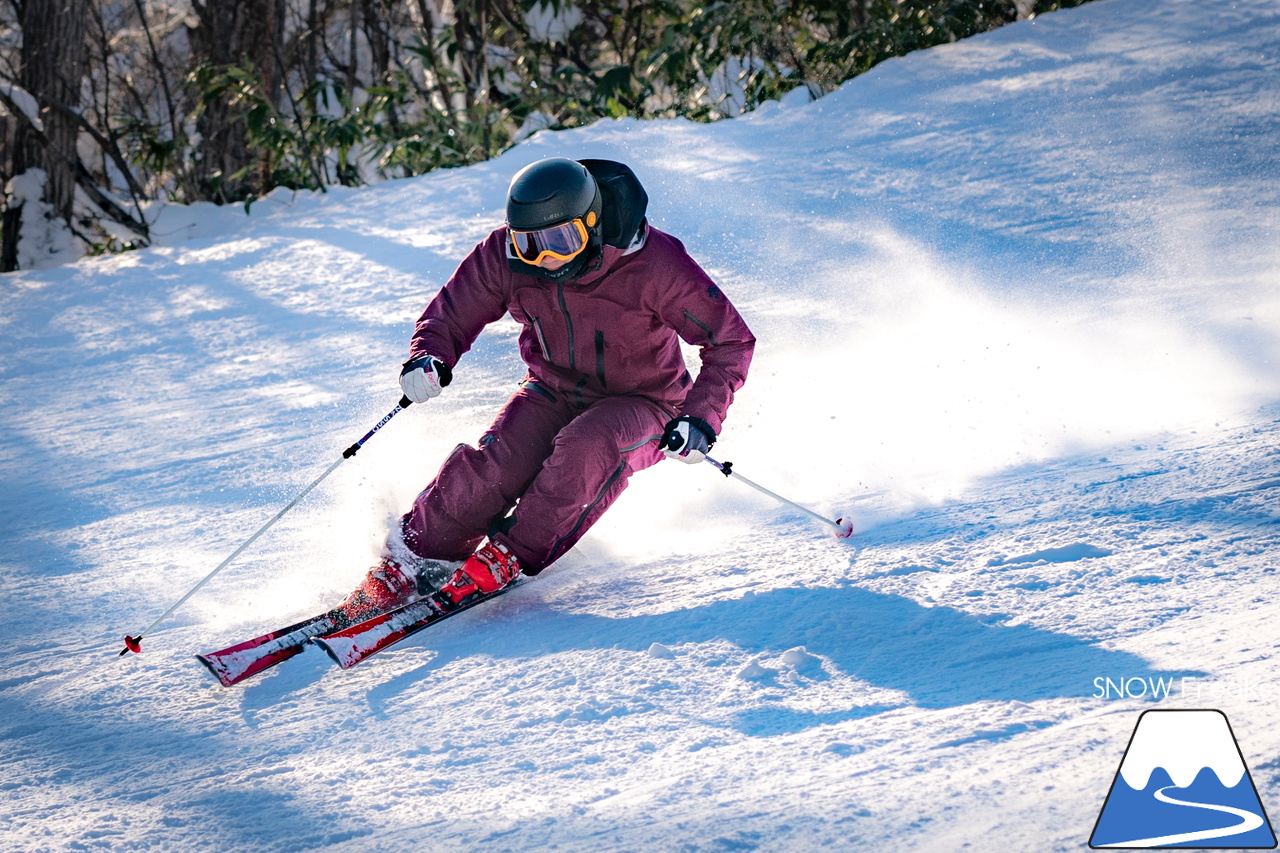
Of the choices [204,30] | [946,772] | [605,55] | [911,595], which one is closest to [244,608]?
[911,595]

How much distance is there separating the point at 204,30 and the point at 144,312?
17.1 feet

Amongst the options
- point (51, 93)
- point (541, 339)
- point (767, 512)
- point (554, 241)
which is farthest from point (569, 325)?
point (51, 93)

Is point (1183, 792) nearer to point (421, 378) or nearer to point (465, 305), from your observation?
point (421, 378)

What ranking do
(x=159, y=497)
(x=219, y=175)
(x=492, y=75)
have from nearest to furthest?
(x=159, y=497)
(x=219, y=175)
(x=492, y=75)

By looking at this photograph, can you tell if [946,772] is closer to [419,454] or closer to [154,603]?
[154,603]

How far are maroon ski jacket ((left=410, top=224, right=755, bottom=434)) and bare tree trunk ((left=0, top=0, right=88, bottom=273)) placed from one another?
6.72 metres

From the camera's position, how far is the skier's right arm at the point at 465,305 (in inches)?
128

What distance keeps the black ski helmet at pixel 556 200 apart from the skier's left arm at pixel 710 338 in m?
0.29

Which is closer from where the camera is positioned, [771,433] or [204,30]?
[771,433]

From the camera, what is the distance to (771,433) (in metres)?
4.24

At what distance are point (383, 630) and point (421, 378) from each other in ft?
2.43

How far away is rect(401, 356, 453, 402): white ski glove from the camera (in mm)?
3107
